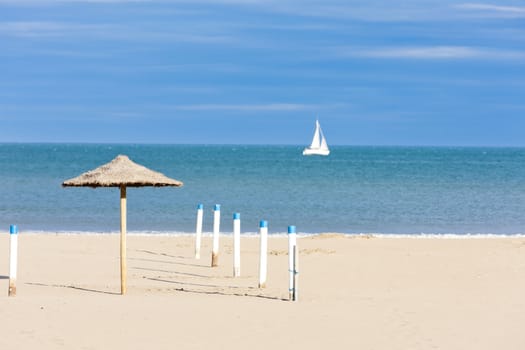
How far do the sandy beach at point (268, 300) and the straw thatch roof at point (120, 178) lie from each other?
1855 millimetres

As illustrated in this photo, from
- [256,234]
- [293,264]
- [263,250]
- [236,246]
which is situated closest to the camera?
[293,264]

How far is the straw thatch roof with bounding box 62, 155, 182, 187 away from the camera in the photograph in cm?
1630

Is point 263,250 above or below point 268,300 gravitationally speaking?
above

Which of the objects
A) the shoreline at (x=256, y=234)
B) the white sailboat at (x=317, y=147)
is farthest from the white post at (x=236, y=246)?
the white sailboat at (x=317, y=147)

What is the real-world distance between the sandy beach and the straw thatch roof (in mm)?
1855

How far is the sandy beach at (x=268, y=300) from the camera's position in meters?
12.8

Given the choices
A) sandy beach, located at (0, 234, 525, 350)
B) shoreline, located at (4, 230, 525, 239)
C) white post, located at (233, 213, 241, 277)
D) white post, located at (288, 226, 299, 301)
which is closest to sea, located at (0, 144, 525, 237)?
shoreline, located at (4, 230, 525, 239)

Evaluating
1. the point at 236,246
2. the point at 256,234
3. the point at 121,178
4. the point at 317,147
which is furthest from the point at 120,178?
the point at 317,147

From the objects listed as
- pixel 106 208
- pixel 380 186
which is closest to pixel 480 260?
pixel 106 208

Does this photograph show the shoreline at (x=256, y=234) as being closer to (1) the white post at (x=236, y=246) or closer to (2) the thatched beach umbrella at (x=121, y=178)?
(1) the white post at (x=236, y=246)

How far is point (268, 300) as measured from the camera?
52.6 feet

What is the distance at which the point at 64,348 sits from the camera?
12.0 meters

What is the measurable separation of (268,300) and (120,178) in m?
3.13

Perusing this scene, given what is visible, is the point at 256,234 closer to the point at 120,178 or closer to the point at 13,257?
the point at 120,178
